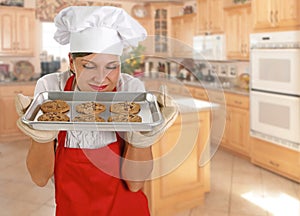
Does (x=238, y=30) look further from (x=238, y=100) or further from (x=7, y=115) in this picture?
(x=7, y=115)

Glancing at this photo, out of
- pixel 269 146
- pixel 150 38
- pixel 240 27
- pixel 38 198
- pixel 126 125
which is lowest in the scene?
pixel 38 198

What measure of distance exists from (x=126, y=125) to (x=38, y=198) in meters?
2.56

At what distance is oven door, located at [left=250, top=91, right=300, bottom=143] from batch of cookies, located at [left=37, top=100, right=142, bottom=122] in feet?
8.97

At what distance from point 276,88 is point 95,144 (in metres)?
2.96

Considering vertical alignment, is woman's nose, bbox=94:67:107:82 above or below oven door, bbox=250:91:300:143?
above

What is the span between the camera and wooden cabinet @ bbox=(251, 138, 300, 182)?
356cm

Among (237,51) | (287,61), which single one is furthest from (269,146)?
(237,51)

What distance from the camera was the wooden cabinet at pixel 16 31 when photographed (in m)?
5.59

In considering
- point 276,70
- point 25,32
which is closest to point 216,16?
point 276,70

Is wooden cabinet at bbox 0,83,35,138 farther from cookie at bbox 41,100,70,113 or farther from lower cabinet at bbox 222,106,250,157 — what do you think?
cookie at bbox 41,100,70,113

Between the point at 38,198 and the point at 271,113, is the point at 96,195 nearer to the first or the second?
the point at 38,198

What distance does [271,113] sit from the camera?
3.78 metres

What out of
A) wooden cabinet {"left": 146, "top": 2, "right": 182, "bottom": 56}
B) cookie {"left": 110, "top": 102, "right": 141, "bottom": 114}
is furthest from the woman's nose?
wooden cabinet {"left": 146, "top": 2, "right": 182, "bottom": 56}

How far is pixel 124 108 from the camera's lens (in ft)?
3.56
